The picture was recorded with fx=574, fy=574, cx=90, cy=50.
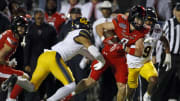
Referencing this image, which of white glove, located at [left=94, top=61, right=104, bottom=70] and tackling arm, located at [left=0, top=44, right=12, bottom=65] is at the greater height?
tackling arm, located at [left=0, top=44, right=12, bottom=65]

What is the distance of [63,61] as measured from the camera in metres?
8.13

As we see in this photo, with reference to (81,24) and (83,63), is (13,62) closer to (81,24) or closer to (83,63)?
(81,24)

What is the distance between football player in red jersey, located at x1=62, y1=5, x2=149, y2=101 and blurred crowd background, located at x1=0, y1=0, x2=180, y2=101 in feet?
2.94

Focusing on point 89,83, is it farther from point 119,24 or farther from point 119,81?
point 119,24

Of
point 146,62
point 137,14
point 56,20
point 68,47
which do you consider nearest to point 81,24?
point 68,47

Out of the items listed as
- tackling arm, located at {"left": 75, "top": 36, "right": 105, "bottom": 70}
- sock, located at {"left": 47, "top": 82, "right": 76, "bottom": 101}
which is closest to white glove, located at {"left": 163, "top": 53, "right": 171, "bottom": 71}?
tackling arm, located at {"left": 75, "top": 36, "right": 105, "bottom": 70}

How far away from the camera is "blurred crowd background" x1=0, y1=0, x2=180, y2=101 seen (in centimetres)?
994

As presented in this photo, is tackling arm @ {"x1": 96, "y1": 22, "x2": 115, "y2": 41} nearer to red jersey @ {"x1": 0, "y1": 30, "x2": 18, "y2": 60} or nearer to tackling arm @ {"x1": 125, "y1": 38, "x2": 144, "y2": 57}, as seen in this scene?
tackling arm @ {"x1": 125, "y1": 38, "x2": 144, "y2": 57}

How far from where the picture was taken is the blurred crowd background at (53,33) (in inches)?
391

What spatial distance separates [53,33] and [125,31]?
6.00 ft

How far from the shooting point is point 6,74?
327 inches

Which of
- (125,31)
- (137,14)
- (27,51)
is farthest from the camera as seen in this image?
(27,51)

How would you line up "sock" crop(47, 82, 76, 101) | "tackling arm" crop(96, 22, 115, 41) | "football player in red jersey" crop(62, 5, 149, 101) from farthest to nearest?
"tackling arm" crop(96, 22, 115, 41), "football player in red jersey" crop(62, 5, 149, 101), "sock" crop(47, 82, 76, 101)

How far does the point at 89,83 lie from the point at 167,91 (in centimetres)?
125
